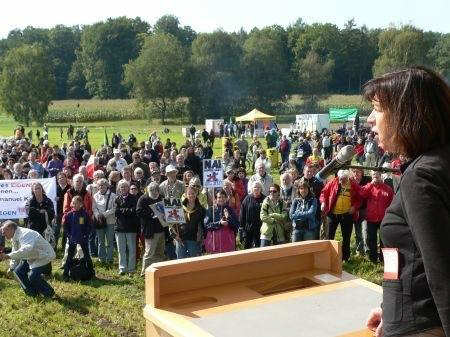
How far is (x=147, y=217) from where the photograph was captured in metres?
10.4

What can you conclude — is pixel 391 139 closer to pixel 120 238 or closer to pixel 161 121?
pixel 120 238

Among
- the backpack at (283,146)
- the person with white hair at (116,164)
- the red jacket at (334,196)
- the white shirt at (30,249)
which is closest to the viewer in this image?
the white shirt at (30,249)

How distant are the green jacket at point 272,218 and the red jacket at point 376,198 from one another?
1.52 m

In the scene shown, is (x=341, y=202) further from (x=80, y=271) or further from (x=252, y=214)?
(x=80, y=271)

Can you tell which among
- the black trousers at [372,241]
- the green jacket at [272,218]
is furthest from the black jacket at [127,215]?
the black trousers at [372,241]

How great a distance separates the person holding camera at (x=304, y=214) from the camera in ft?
34.4

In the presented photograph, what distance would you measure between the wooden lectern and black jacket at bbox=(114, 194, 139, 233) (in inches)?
287

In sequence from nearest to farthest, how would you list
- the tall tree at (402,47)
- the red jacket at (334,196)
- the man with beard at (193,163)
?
the red jacket at (334,196) → the man with beard at (193,163) → the tall tree at (402,47)

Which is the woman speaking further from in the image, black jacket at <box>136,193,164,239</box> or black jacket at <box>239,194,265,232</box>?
black jacket at <box>239,194,265,232</box>

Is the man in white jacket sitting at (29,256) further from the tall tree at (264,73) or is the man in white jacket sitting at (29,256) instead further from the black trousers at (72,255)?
the tall tree at (264,73)

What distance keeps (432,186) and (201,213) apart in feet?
28.9

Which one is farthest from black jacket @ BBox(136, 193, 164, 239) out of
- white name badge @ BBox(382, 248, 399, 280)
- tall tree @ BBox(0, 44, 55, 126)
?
tall tree @ BBox(0, 44, 55, 126)

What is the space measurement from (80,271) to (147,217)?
1546 mm

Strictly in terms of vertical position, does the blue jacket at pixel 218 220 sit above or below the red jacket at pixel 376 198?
below
